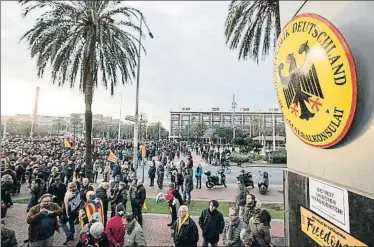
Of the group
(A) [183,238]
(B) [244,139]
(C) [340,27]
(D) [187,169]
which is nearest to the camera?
(C) [340,27]

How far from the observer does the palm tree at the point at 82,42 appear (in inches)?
308

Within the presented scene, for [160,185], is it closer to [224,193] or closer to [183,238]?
[224,193]

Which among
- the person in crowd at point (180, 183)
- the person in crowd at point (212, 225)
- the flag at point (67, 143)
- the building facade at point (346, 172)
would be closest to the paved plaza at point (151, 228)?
the person in crowd at point (212, 225)

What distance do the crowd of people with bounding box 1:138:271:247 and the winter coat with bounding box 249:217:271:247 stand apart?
0.01 m

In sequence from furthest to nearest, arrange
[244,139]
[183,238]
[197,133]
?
1. [197,133]
2. [244,139]
3. [183,238]

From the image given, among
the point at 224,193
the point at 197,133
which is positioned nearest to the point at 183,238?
the point at 224,193

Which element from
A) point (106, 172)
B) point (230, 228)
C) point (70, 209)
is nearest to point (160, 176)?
point (106, 172)

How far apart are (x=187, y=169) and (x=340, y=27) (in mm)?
8189

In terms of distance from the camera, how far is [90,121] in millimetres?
8570

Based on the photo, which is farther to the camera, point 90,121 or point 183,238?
point 90,121

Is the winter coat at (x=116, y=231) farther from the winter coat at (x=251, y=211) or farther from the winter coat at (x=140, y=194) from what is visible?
the winter coat at (x=140, y=194)

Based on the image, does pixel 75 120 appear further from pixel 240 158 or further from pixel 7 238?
pixel 240 158

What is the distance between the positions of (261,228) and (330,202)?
7.43 ft

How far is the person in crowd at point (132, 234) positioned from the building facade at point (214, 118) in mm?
4982
